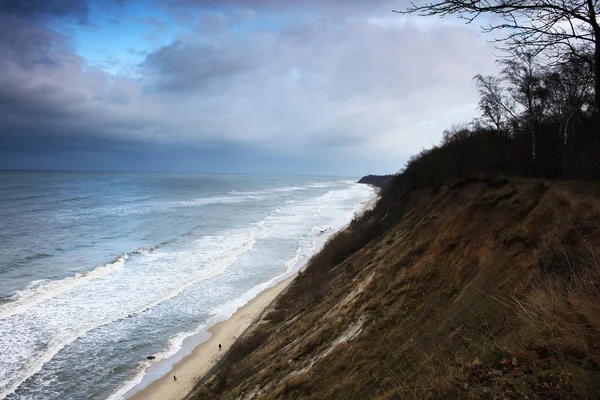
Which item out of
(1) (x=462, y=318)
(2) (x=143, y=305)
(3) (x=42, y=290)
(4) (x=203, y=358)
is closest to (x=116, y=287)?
(3) (x=42, y=290)

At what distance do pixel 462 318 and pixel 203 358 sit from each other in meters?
14.4

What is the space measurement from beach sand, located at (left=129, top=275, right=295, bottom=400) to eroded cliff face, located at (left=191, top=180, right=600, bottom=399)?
2.24 metres

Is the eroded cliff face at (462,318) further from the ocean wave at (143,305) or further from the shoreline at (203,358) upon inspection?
the ocean wave at (143,305)

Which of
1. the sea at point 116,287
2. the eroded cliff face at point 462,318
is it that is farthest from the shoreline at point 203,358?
the eroded cliff face at point 462,318

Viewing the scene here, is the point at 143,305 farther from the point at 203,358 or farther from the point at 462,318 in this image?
the point at 462,318

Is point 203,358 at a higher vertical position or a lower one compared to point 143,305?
lower

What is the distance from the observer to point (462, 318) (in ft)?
26.7

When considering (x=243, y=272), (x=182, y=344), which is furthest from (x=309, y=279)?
(x=243, y=272)

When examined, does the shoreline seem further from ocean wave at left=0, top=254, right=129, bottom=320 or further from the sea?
ocean wave at left=0, top=254, right=129, bottom=320

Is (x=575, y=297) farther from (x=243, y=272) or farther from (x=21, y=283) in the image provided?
(x=21, y=283)

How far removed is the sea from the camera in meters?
18.0

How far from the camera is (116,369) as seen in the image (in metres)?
18.0

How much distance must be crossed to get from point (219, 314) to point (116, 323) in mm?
5928

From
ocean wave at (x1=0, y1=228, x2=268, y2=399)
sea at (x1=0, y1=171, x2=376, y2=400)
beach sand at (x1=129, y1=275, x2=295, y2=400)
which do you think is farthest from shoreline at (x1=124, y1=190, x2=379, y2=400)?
ocean wave at (x1=0, y1=228, x2=268, y2=399)
